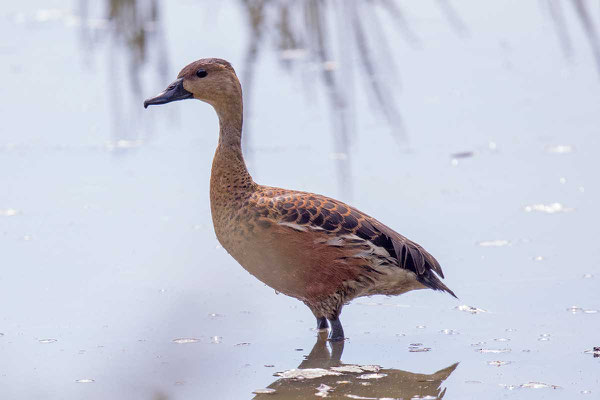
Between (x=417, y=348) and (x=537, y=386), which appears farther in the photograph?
(x=417, y=348)

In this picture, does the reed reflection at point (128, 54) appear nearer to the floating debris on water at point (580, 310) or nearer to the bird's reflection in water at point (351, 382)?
the bird's reflection in water at point (351, 382)

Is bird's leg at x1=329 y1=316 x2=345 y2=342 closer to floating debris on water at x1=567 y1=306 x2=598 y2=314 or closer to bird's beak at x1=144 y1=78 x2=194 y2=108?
floating debris on water at x1=567 y1=306 x2=598 y2=314

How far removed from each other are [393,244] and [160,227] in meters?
1.77

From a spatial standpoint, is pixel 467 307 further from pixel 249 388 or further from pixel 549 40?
pixel 549 40

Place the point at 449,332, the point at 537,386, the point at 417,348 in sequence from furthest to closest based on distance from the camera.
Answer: the point at 449,332, the point at 417,348, the point at 537,386

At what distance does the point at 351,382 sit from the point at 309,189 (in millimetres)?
2540

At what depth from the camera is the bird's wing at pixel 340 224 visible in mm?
4488

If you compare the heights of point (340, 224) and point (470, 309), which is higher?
point (340, 224)

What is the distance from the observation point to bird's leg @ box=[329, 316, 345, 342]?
4441 millimetres

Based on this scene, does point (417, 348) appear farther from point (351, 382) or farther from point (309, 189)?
point (309, 189)

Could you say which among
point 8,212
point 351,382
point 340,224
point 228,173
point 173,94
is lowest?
point 351,382

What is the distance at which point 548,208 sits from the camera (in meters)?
5.95

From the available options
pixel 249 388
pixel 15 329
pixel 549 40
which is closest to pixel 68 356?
pixel 15 329

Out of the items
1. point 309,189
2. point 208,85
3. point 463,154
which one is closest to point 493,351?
point 208,85
